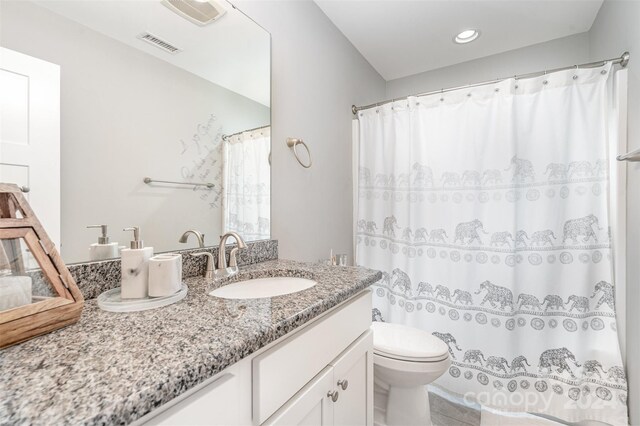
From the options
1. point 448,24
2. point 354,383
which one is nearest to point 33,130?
point 354,383

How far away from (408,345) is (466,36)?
2070 millimetres

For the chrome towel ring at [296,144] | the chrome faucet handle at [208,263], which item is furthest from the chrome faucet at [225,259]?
the chrome towel ring at [296,144]

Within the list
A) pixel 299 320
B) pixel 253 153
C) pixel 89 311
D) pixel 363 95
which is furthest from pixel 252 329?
pixel 363 95

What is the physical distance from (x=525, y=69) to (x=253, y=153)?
85.2 inches

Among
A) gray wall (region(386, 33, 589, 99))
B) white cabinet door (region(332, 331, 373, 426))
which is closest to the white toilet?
white cabinet door (region(332, 331, 373, 426))

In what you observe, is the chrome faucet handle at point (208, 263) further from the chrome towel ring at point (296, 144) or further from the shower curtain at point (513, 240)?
the shower curtain at point (513, 240)

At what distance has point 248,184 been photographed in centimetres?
133

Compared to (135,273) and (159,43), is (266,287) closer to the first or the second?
(135,273)

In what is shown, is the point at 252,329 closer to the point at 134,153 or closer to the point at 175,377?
the point at 175,377

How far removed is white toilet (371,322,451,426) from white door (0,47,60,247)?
4.51 feet

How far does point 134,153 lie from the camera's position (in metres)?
0.91

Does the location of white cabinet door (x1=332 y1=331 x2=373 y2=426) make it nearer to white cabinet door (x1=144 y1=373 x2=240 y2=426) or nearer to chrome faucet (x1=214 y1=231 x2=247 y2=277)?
white cabinet door (x1=144 y1=373 x2=240 y2=426)

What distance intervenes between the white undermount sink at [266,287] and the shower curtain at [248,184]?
0.87 feet

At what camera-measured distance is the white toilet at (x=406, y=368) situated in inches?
53.0
